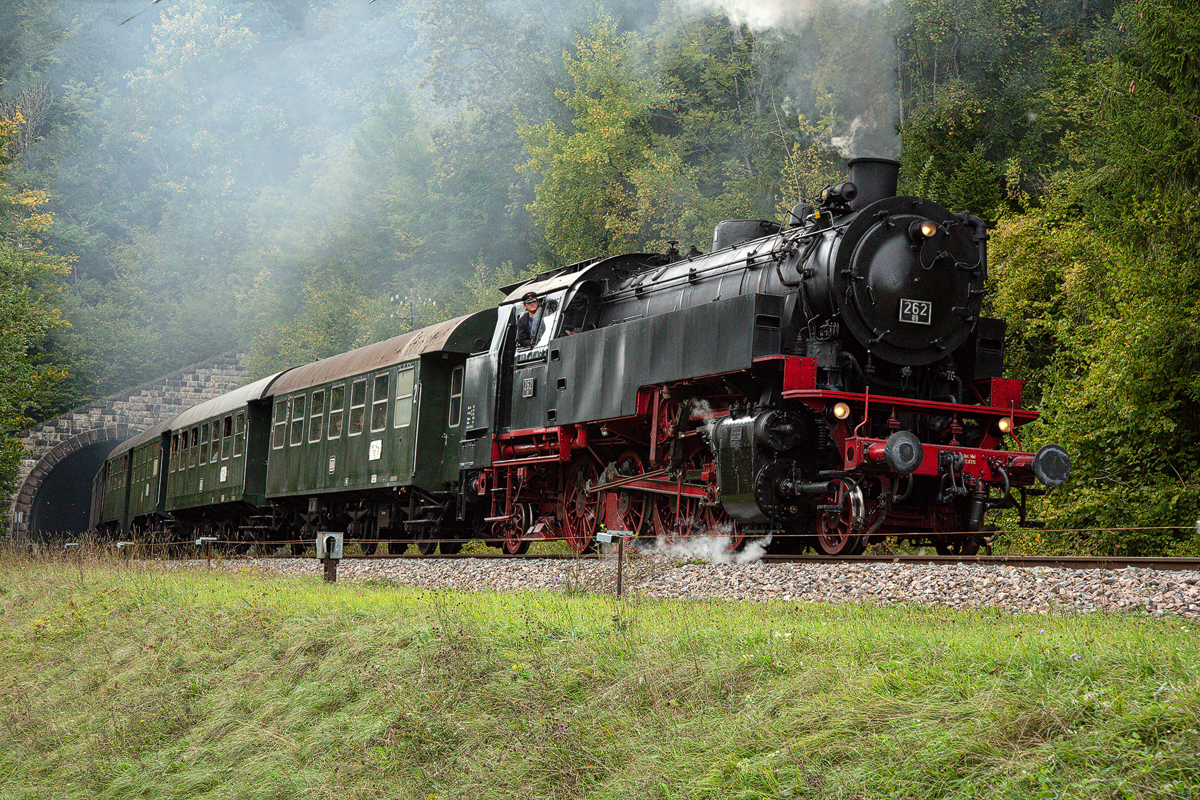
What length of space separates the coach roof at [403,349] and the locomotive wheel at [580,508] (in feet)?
8.78

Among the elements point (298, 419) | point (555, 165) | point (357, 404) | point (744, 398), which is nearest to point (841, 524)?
point (744, 398)

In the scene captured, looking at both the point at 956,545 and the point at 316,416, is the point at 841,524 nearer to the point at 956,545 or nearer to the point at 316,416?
the point at 956,545

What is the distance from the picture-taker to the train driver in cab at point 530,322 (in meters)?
13.0

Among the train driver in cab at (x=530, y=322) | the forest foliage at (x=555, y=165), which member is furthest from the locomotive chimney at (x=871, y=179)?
the train driver in cab at (x=530, y=322)

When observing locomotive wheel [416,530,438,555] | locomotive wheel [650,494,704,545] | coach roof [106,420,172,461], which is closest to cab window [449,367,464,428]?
locomotive wheel [416,530,438,555]

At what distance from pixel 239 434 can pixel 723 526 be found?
1248cm

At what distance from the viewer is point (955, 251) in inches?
398

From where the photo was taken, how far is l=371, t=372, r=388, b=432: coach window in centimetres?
1545

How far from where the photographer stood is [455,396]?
47.3ft

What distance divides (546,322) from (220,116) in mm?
54443

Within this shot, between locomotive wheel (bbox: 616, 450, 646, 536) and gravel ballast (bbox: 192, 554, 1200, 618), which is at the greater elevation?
locomotive wheel (bbox: 616, 450, 646, 536)

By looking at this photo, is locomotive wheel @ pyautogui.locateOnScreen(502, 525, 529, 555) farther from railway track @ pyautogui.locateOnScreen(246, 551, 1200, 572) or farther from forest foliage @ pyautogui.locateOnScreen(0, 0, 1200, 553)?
forest foliage @ pyautogui.locateOnScreen(0, 0, 1200, 553)

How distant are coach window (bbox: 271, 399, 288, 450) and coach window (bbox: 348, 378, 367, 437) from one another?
261 cm

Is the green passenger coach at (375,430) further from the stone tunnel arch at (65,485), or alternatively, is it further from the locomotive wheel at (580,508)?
the stone tunnel arch at (65,485)
